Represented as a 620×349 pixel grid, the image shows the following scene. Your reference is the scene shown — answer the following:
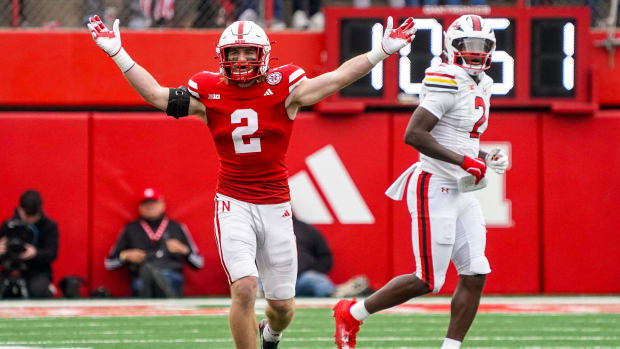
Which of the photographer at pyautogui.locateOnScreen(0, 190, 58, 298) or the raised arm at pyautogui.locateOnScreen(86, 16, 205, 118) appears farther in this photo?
the photographer at pyautogui.locateOnScreen(0, 190, 58, 298)

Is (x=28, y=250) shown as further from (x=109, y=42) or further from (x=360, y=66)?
(x=360, y=66)

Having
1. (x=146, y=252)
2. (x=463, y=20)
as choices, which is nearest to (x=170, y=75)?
(x=146, y=252)

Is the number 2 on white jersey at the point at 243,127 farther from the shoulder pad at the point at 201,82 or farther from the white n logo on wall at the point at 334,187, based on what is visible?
the white n logo on wall at the point at 334,187

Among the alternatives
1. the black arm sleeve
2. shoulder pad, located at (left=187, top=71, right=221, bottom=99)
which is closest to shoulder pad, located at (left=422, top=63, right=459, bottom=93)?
→ shoulder pad, located at (left=187, top=71, right=221, bottom=99)

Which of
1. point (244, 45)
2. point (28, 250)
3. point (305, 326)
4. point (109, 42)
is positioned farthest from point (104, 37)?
point (28, 250)

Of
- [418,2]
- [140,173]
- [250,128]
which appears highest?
[418,2]

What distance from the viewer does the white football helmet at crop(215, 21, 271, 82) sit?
547 cm

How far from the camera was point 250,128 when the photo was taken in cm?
550

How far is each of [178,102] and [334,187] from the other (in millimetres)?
5725

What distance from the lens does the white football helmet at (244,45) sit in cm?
547

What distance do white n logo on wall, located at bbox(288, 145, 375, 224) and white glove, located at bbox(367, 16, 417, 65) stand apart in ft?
18.5

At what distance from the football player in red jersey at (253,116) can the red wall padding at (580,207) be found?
5945 mm

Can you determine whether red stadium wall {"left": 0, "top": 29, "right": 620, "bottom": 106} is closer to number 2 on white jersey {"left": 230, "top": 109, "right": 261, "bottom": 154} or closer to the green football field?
the green football field

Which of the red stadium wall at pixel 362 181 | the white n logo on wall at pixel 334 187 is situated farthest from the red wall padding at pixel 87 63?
the white n logo on wall at pixel 334 187
